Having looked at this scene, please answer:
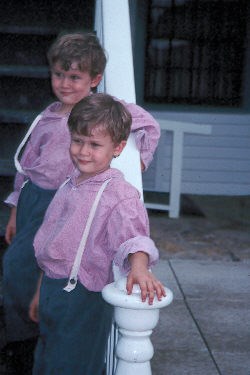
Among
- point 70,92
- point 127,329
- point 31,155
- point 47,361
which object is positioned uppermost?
point 70,92

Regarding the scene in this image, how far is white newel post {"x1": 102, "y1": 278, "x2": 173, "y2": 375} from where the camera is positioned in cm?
189

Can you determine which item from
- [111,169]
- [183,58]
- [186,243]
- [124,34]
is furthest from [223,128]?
[111,169]

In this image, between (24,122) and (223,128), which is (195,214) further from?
(24,122)

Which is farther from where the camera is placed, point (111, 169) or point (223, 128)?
point (223, 128)

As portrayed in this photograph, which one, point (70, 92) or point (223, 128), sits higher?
point (70, 92)

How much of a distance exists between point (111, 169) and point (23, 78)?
1686mm

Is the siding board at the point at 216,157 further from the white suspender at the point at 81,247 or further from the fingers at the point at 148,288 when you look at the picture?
the fingers at the point at 148,288

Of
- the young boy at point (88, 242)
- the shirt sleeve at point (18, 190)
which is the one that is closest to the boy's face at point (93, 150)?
the young boy at point (88, 242)

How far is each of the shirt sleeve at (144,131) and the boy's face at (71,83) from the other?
191mm

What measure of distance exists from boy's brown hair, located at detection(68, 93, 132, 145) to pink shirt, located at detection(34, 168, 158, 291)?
0.48ft

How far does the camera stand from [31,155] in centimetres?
283

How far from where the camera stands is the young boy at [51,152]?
2619 millimetres

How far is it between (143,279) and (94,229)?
0.33m

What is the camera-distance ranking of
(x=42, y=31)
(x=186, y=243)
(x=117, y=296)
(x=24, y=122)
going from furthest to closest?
(x=186, y=243)
(x=42, y=31)
(x=24, y=122)
(x=117, y=296)
